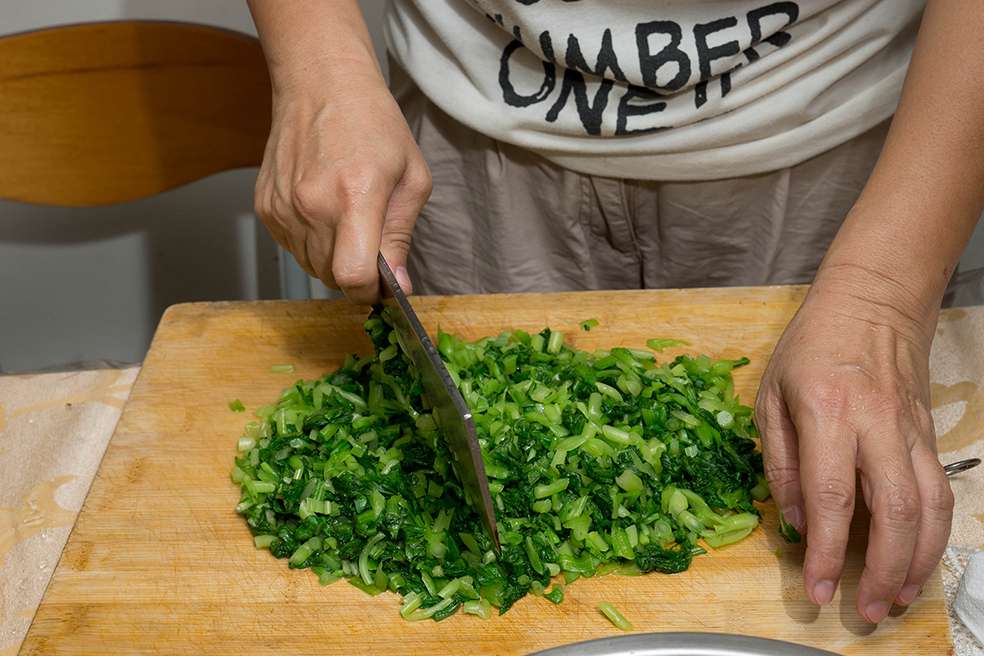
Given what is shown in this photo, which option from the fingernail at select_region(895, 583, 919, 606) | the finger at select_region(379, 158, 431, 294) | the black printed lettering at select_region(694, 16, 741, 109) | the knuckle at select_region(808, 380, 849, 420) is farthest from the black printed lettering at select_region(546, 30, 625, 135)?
the fingernail at select_region(895, 583, 919, 606)

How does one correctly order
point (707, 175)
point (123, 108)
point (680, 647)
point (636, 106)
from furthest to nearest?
point (123, 108) → point (707, 175) → point (636, 106) → point (680, 647)

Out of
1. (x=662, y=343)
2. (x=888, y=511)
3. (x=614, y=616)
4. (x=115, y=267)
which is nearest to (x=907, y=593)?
(x=888, y=511)

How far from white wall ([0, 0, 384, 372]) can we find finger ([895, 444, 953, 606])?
89.5 inches

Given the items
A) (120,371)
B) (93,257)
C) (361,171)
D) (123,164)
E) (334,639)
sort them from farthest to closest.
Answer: (93,257)
(123,164)
(120,371)
(361,171)
(334,639)

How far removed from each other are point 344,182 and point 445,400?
1.18 feet

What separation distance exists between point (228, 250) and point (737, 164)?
1.95 m

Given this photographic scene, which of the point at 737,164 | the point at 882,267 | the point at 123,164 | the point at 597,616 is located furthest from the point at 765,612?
the point at 123,164

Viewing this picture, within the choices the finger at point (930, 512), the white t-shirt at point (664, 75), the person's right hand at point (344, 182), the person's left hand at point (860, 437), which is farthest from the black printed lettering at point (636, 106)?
the finger at point (930, 512)

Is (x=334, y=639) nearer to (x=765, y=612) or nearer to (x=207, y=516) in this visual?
(x=207, y=516)

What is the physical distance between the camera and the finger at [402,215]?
1.64 m

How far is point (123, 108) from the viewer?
2.47m

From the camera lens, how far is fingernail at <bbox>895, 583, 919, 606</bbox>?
1.36 meters

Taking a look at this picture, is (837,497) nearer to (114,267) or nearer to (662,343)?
(662,343)

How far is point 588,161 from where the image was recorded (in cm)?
188
